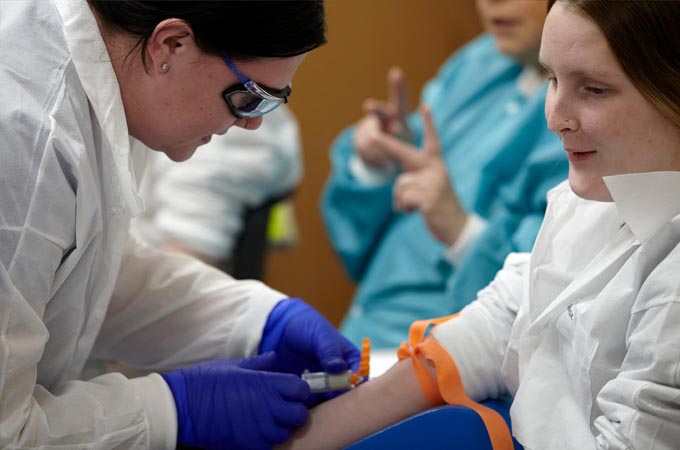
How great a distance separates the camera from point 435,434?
1.10m

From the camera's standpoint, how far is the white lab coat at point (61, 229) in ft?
3.34

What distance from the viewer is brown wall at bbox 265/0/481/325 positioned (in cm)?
330

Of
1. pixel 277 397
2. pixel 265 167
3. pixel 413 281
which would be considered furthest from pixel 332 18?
pixel 277 397

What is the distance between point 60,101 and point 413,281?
4.36 ft

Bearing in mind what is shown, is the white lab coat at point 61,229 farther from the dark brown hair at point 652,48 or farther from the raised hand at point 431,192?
the raised hand at point 431,192

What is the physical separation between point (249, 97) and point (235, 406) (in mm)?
398

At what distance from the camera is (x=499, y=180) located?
6.81 ft

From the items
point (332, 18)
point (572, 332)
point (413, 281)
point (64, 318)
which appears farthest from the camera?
point (332, 18)

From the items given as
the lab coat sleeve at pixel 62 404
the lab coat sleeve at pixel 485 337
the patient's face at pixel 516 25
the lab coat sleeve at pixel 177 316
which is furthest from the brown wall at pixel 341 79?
the lab coat sleeve at pixel 62 404

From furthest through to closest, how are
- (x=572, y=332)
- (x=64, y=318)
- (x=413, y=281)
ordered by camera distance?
(x=413, y=281) → (x=64, y=318) → (x=572, y=332)

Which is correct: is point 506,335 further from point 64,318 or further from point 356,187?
point 356,187

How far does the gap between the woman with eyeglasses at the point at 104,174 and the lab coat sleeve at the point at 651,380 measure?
440 mm

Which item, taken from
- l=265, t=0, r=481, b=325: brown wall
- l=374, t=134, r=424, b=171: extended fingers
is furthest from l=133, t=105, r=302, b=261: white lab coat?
l=265, t=0, r=481, b=325: brown wall

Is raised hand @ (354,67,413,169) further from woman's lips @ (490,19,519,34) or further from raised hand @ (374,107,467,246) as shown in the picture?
woman's lips @ (490,19,519,34)
